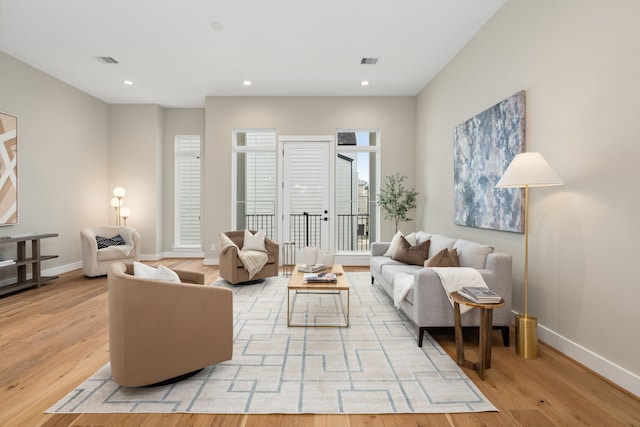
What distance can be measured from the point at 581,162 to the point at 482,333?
4.78 feet

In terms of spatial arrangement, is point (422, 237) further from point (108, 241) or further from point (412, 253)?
point (108, 241)

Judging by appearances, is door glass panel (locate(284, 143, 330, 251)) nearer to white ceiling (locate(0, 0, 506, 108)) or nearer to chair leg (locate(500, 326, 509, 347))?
white ceiling (locate(0, 0, 506, 108))

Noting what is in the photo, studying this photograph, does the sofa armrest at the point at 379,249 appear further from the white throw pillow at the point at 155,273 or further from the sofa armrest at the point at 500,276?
the white throw pillow at the point at 155,273

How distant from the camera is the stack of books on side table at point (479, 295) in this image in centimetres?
222

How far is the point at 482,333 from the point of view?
2246 millimetres

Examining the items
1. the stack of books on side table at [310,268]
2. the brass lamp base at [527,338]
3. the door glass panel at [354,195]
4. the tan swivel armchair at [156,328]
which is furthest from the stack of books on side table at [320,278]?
the door glass panel at [354,195]

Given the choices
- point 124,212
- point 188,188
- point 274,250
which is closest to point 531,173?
point 274,250

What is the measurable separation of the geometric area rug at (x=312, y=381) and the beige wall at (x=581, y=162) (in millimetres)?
1004

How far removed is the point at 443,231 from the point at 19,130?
20.8 ft

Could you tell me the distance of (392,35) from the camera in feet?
13.0

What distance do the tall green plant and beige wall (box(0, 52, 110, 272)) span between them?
541 centimetres

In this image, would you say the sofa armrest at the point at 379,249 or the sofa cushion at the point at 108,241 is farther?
the sofa cushion at the point at 108,241

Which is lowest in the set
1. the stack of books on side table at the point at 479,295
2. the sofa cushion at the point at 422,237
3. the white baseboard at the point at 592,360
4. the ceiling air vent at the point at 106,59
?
the white baseboard at the point at 592,360

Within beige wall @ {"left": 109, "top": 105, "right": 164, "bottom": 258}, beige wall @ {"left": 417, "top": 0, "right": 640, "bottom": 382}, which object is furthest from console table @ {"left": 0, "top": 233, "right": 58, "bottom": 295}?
beige wall @ {"left": 417, "top": 0, "right": 640, "bottom": 382}
